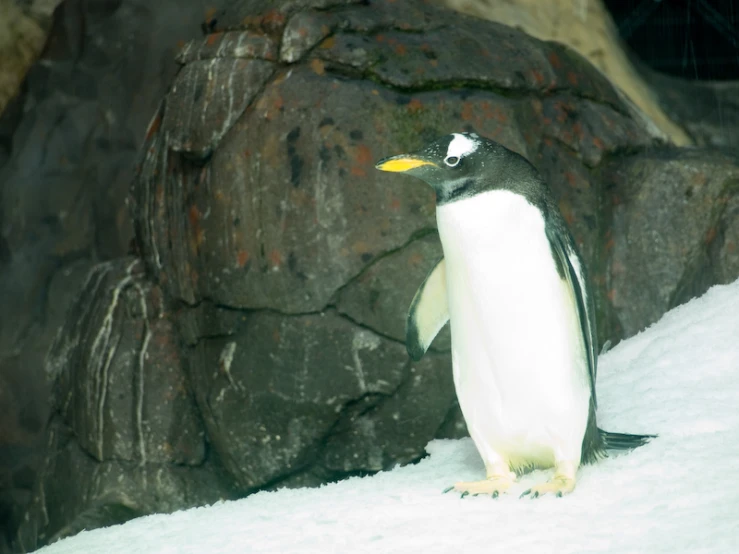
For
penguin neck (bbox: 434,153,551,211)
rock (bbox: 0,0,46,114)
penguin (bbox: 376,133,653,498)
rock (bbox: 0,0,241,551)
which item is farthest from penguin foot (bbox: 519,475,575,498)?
rock (bbox: 0,0,46,114)

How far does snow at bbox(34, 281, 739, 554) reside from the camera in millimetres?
2080

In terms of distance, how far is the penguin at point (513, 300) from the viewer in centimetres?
248

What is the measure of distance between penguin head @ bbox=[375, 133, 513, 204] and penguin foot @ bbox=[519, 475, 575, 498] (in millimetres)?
733

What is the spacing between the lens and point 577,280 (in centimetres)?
257

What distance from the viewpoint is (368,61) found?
343 centimetres

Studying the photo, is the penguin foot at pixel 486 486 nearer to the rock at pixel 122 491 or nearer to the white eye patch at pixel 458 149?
the white eye patch at pixel 458 149

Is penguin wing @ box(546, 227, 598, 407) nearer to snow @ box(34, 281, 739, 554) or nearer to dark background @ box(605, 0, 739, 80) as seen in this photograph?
snow @ box(34, 281, 739, 554)

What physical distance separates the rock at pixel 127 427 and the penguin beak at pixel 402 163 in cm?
155

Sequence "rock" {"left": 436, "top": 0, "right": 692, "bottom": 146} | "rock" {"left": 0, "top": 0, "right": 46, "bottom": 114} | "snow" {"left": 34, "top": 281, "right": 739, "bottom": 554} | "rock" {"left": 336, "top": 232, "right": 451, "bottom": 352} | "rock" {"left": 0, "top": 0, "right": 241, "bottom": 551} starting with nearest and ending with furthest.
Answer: "snow" {"left": 34, "top": 281, "right": 739, "bottom": 554}, "rock" {"left": 336, "top": 232, "right": 451, "bottom": 352}, "rock" {"left": 436, "top": 0, "right": 692, "bottom": 146}, "rock" {"left": 0, "top": 0, "right": 241, "bottom": 551}, "rock" {"left": 0, "top": 0, "right": 46, "bottom": 114}

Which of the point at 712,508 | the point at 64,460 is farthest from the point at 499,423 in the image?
the point at 64,460

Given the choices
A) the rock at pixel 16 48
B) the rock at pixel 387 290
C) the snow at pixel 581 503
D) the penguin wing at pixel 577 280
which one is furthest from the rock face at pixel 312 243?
the rock at pixel 16 48

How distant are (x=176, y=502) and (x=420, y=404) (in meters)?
0.98

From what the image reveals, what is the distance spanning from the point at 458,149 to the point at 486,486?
85 centimetres

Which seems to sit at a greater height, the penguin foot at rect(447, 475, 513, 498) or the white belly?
the white belly
